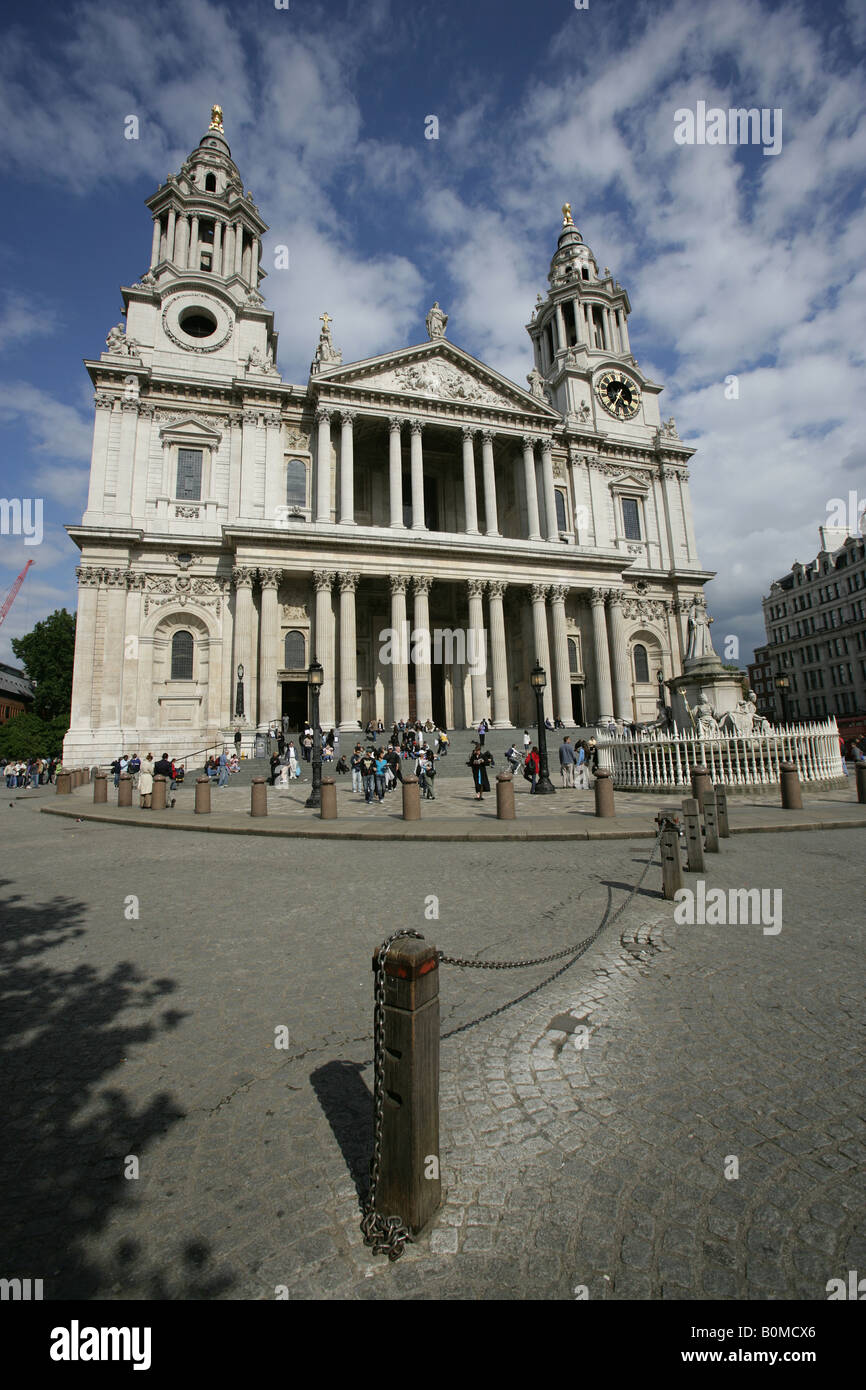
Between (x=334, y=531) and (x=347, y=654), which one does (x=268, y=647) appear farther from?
(x=334, y=531)

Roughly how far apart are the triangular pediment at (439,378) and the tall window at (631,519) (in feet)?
27.8

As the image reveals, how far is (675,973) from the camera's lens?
4320mm

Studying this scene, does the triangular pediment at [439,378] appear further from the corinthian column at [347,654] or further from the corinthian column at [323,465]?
the corinthian column at [347,654]

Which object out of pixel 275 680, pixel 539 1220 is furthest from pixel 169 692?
pixel 539 1220

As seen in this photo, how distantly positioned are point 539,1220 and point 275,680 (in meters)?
28.5

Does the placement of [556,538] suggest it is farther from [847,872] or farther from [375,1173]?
[375,1173]

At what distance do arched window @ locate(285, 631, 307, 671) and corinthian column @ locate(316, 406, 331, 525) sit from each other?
21.2 ft

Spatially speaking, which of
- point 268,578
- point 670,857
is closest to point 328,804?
point 670,857

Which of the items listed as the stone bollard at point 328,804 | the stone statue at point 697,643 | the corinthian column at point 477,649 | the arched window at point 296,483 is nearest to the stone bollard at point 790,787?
the stone statue at point 697,643

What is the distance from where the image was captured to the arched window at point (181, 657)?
31.2 meters

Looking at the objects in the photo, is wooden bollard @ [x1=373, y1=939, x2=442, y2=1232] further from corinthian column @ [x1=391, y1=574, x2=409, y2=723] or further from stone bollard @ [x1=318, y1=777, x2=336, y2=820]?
corinthian column @ [x1=391, y1=574, x2=409, y2=723]

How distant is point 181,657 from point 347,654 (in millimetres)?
9031

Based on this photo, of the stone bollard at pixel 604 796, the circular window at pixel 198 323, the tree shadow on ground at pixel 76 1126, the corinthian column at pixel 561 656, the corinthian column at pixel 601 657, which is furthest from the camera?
the circular window at pixel 198 323
